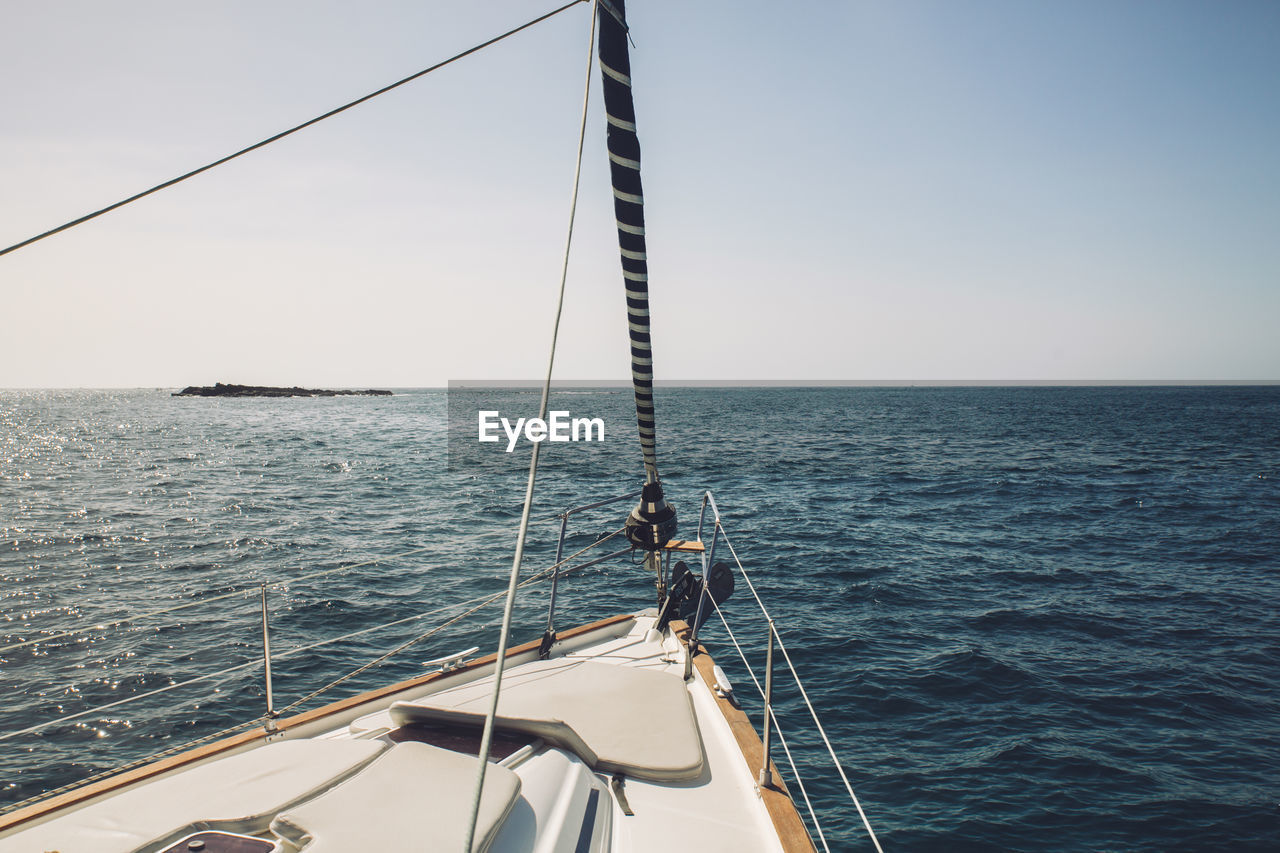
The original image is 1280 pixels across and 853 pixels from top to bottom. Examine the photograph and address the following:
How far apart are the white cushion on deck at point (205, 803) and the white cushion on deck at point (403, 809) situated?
181 mm

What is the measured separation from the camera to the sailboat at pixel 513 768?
2561 millimetres

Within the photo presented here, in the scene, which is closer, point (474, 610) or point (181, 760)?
point (181, 760)

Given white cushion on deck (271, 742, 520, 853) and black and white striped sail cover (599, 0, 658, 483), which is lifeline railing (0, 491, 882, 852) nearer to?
white cushion on deck (271, 742, 520, 853)

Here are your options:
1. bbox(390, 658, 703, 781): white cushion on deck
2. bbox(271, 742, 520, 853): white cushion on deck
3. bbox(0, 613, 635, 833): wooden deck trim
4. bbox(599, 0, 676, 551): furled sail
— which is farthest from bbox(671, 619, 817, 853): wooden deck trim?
bbox(599, 0, 676, 551): furled sail

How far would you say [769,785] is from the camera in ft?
12.9

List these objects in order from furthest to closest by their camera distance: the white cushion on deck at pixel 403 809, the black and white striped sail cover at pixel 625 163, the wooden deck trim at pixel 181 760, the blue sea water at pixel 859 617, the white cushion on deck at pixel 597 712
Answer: the blue sea water at pixel 859 617 → the white cushion on deck at pixel 597 712 → the black and white striped sail cover at pixel 625 163 → the wooden deck trim at pixel 181 760 → the white cushion on deck at pixel 403 809

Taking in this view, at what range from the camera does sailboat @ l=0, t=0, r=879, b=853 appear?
2561 millimetres

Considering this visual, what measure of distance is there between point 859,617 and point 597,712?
10.6 metres

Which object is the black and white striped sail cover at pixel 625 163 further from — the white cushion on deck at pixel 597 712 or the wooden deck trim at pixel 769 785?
the wooden deck trim at pixel 769 785

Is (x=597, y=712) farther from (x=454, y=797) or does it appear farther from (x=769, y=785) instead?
(x=454, y=797)

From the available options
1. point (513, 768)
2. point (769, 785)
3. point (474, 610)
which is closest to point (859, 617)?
point (474, 610)

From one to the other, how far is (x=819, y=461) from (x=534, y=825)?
39.1 m

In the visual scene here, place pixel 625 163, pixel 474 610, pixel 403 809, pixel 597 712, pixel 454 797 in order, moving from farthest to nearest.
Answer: pixel 474 610
pixel 597 712
pixel 625 163
pixel 454 797
pixel 403 809

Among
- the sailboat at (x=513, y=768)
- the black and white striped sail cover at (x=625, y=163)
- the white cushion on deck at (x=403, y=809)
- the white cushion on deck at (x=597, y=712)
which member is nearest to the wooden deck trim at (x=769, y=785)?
the sailboat at (x=513, y=768)
